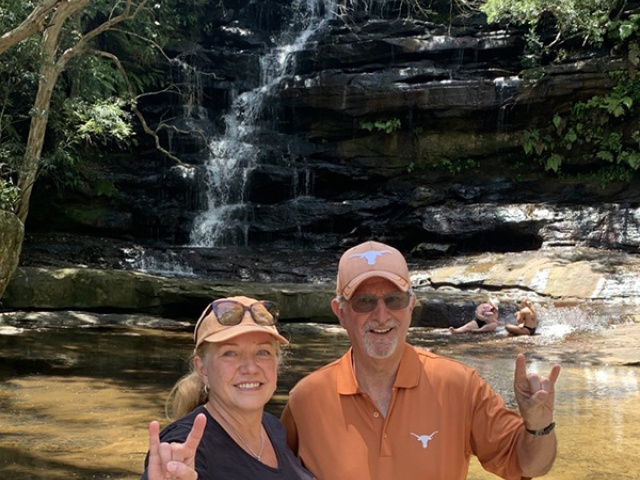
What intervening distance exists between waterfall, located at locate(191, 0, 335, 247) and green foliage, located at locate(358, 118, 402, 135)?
137 inches

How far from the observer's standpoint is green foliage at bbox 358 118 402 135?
2080cm

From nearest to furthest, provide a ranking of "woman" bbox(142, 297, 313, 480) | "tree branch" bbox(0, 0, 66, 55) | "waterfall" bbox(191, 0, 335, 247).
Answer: "woman" bbox(142, 297, 313, 480) → "tree branch" bbox(0, 0, 66, 55) → "waterfall" bbox(191, 0, 335, 247)

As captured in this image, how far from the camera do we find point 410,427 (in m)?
2.29

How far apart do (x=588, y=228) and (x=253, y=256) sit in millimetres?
8258

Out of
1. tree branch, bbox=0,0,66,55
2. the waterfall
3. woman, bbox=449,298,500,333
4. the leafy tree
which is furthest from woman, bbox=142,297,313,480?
the waterfall

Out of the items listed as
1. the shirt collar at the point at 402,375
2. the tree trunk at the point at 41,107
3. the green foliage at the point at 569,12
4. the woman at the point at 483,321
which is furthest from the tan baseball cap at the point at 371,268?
the green foliage at the point at 569,12

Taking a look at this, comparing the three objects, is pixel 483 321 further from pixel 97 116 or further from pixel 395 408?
pixel 395 408

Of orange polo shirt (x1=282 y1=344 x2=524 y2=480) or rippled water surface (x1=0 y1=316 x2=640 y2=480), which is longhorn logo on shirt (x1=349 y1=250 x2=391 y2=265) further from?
rippled water surface (x1=0 y1=316 x2=640 y2=480)

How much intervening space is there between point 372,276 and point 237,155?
18.9 m

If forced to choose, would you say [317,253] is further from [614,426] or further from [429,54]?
[614,426]

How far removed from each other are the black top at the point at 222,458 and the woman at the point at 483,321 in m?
9.16

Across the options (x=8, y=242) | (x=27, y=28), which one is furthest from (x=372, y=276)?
(x=8, y=242)

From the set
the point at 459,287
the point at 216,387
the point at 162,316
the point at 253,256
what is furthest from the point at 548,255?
the point at 216,387

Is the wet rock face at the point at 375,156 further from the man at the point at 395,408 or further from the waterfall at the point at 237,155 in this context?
the man at the point at 395,408
